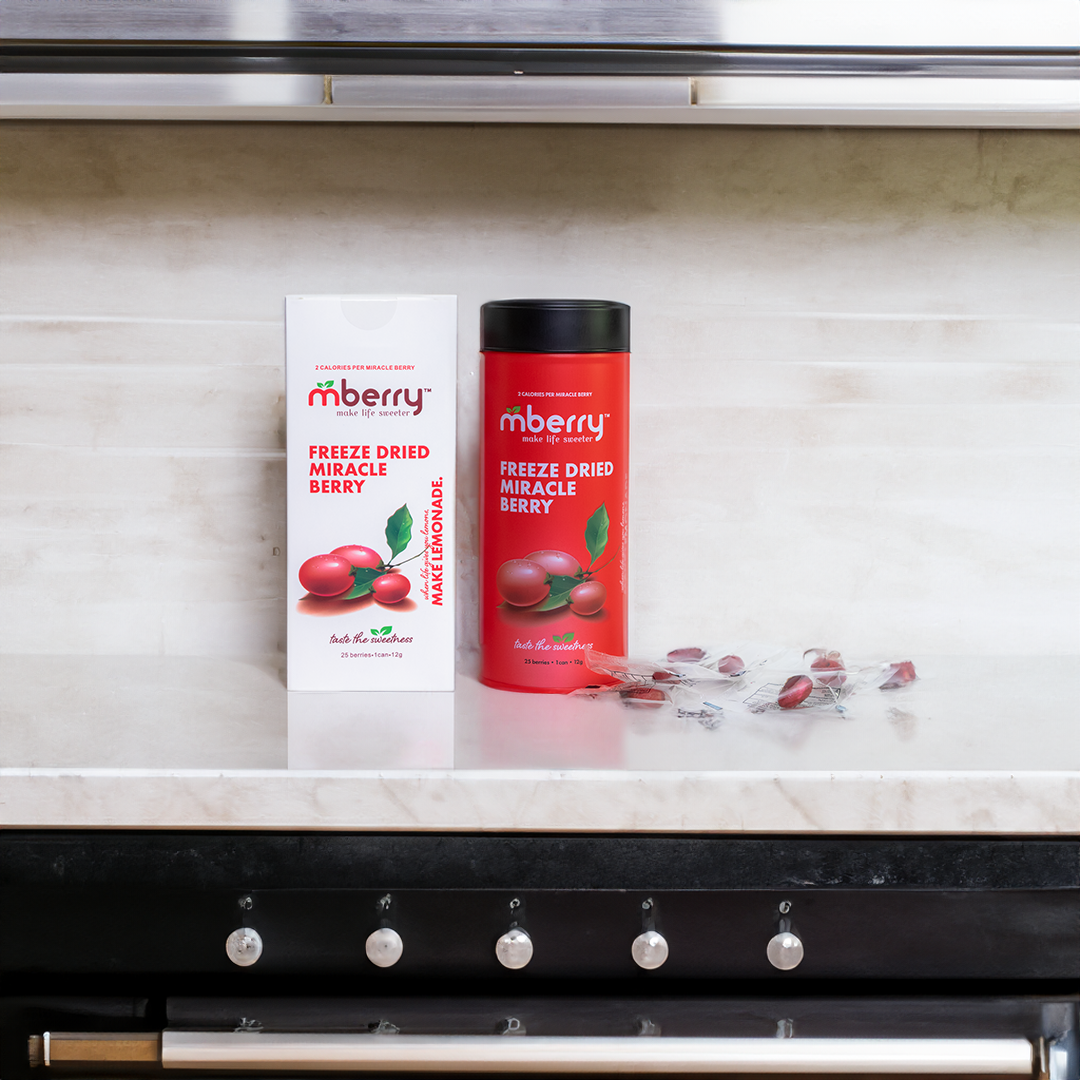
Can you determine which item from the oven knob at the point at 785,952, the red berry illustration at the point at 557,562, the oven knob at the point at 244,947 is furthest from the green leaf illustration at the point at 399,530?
the oven knob at the point at 785,952

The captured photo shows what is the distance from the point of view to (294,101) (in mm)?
829

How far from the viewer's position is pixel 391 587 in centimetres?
92

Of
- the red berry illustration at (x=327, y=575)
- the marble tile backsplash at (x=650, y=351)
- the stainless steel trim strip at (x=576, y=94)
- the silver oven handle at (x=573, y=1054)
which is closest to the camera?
the silver oven handle at (x=573, y=1054)

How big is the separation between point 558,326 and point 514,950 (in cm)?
47

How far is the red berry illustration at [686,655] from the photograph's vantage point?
3.30 ft

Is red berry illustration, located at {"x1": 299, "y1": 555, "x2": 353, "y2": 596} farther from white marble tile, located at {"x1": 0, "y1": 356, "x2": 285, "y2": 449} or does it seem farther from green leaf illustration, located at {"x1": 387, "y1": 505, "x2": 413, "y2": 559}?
white marble tile, located at {"x1": 0, "y1": 356, "x2": 285, "y2": 449}

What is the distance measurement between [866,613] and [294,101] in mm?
746

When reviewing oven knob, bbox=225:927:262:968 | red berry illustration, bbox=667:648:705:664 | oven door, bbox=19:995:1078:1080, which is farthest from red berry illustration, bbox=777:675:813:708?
oven knob, bbox=225:927:262:968

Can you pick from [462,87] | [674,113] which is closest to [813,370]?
[674,113]

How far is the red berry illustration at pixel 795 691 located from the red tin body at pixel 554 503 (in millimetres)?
151

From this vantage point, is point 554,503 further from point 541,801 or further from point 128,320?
point 128,320

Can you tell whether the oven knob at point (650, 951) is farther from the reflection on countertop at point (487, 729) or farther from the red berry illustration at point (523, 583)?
the red berry illustration at point (523, 583)

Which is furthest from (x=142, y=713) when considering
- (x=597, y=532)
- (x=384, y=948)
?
(x=597, y=532)

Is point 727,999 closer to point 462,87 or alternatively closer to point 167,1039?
point 167,1039
